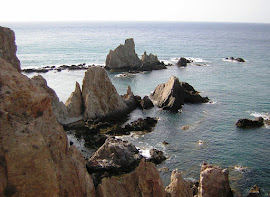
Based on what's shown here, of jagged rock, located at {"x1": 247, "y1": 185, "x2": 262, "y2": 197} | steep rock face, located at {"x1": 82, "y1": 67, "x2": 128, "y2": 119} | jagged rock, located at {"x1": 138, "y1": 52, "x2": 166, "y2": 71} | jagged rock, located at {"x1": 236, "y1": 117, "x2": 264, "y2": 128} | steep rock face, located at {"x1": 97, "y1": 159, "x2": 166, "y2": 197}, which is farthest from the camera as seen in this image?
jagged rock, located at {"x1": 138, "y1": 52, "x2": 166, "y2": 71}

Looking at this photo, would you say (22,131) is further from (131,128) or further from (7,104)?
(131,128)

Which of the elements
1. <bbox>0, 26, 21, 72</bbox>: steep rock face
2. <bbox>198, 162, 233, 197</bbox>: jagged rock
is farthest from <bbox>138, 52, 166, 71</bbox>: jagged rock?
<bbox>198, 162, 233, 197</bbox>: jagged rock

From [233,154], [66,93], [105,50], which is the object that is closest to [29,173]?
[233,154]

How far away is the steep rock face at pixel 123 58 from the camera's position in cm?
10738

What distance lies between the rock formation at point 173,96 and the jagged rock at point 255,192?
3051 centimetres

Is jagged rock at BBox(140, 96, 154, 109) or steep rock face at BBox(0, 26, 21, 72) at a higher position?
steep rock face at BBox(0, 26, 21, 72)

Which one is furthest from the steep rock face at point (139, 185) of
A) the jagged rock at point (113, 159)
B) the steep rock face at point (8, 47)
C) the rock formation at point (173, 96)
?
the rock formation at point (173, 96)

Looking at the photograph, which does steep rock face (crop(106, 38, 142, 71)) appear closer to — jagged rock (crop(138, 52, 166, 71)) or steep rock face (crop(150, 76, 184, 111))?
jagged rock (crop(138, 52, 166, 71))

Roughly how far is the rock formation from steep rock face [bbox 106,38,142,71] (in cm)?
3832

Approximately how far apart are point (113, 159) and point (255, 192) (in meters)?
16.8

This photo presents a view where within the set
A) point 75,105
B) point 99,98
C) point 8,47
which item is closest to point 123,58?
point 99,98

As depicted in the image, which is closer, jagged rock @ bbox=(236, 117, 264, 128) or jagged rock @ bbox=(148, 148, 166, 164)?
jagged rock @ bbox=(148, 148, 166, 164)

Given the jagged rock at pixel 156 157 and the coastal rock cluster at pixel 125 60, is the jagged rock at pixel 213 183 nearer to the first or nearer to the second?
the jagged rock at pixel 156 157

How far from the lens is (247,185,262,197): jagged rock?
32.2 meters
